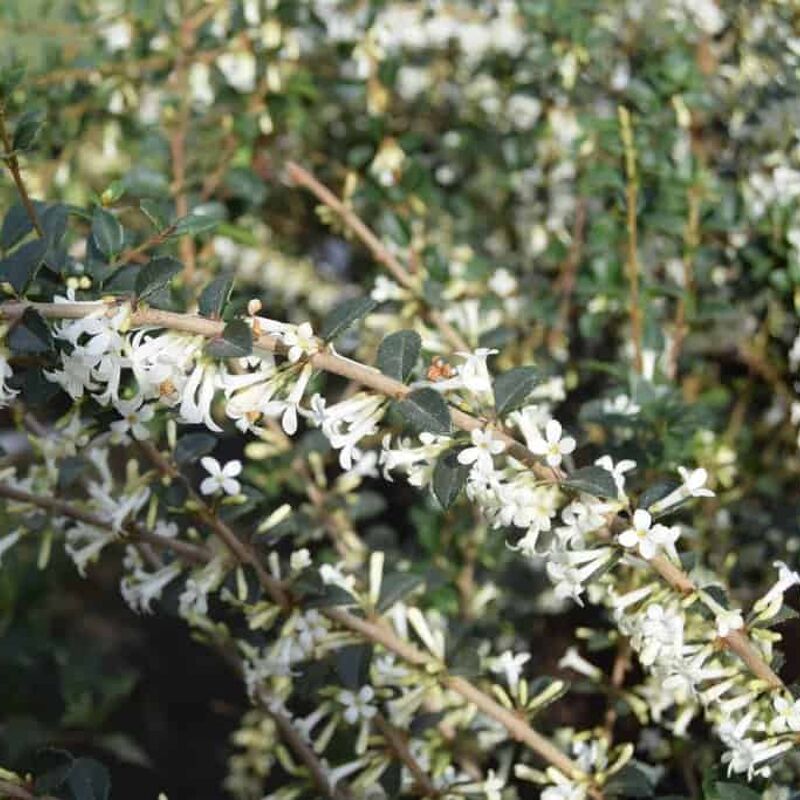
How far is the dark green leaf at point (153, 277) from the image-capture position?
1.15 metres

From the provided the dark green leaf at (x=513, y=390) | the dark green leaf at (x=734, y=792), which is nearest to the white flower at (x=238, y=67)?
the dark green leaf at (x=513, y=390)

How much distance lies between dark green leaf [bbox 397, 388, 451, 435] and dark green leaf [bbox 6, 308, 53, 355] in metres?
0.32

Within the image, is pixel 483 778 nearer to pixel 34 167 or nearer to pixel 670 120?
pixel 670 120

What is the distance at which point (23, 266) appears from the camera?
121 centimetres

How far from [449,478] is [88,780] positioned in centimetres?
47

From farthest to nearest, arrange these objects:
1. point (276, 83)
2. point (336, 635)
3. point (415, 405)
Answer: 1. point (276, 83)
2. point (336, 635)
3. point (415, 405)

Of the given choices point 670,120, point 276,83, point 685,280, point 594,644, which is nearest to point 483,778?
point 594,644

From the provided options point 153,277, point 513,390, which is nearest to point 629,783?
point 513,390

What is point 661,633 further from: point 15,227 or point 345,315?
point 15,227

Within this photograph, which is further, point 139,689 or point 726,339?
point 139,689

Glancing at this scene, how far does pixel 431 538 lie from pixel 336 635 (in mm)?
526

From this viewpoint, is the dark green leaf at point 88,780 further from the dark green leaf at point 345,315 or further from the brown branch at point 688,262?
the brown branch at point 688,262

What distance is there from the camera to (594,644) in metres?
1.57

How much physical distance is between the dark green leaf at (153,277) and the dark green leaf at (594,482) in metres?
0.40
